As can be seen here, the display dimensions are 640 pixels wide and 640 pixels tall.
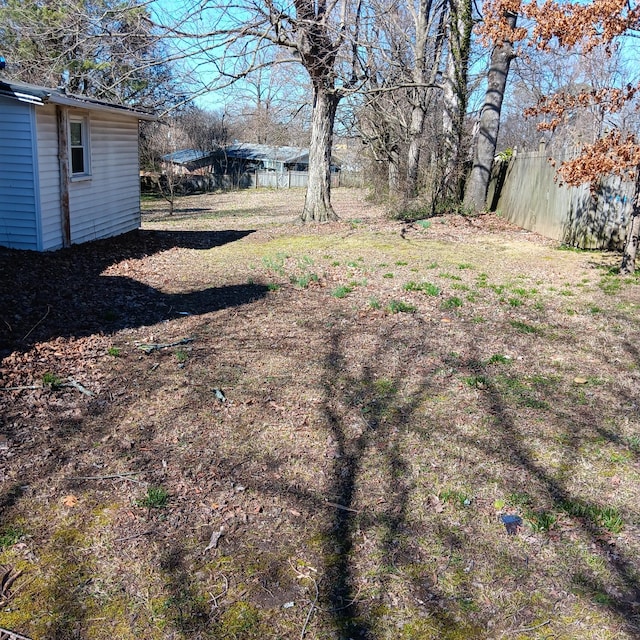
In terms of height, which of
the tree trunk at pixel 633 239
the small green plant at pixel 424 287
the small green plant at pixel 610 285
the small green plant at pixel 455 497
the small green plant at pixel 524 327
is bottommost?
the small green plant at pixel 455 497

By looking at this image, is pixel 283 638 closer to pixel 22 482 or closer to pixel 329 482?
pixel 329 482

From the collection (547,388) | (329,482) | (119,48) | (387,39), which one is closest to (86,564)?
(329,482)

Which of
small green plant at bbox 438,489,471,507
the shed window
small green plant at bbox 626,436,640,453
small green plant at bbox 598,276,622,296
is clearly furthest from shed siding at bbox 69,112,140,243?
small green plant at bbox 626,436,640,453

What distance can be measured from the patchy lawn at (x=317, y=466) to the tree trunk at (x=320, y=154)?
25.2 ft

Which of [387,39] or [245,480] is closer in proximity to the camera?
[245,480]

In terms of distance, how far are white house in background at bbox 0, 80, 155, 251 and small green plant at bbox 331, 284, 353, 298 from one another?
4.96 meters

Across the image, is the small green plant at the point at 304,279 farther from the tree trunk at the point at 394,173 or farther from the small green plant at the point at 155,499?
the tree trunk at the point at 394,173

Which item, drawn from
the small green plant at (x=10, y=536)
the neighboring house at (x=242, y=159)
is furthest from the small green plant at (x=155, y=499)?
the neighboring house at (x=242, y=159)

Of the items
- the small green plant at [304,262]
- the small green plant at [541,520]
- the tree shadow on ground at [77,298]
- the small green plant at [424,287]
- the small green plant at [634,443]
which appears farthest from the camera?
the small green plant at [304,262]

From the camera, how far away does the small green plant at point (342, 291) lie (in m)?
7.70

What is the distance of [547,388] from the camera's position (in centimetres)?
489

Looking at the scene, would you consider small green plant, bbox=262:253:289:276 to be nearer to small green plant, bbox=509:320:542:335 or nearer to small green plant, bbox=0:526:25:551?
small green plant, bbox=509:320:542:335

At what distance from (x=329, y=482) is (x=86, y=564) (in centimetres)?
141

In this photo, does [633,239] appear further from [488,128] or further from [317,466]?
[488,128]
